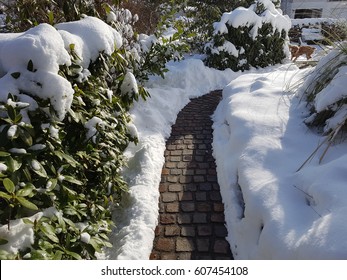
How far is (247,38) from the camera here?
741cm

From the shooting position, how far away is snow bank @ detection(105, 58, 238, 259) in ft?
7.74

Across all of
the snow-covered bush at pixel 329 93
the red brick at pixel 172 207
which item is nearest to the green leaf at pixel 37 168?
the red brick at pixel 172 207

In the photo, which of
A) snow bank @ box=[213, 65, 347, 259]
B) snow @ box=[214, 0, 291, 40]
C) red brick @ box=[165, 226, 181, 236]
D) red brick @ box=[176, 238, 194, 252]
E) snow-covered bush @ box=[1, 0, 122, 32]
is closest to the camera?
snow bank @ box=[213, 65, 347, 259]

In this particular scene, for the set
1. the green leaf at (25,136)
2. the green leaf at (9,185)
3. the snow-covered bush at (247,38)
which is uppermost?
the snow-covered bush at (247,38)

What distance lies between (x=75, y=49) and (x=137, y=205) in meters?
1.46

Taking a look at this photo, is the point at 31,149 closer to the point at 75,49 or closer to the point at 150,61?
the point at 75,49

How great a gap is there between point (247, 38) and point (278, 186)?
6.09 m

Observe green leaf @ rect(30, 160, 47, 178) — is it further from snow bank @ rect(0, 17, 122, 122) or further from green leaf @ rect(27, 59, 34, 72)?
green leaf @ rect(27, 59, 34, 72)

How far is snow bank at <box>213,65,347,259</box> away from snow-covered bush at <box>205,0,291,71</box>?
3.76m

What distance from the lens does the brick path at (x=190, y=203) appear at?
236cm

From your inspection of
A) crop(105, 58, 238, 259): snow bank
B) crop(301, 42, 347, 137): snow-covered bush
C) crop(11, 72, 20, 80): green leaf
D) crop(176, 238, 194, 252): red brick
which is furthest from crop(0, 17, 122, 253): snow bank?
crop(301, 42, 347, 137): snow-covered bush

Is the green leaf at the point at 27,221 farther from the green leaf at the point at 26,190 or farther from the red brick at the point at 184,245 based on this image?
the red brick at the point at 184,245

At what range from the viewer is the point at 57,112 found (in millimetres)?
1799

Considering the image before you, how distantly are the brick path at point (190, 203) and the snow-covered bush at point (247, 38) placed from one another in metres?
3.60
